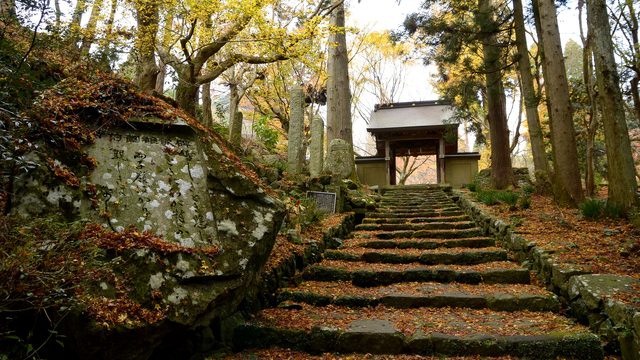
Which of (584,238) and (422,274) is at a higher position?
(584,238)

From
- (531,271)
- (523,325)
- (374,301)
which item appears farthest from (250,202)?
(531,271)

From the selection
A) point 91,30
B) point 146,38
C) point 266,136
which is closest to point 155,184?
point 146,38

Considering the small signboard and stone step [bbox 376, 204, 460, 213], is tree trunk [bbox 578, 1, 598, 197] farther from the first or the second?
the small signboard

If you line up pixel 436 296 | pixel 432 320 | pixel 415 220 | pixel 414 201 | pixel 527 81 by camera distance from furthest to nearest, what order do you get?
1. pixel 414 201
2. pixel 527 81
3. pixel 415 220
4. pixel 436 296
5. pixel 432 320

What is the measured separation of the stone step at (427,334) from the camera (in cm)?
291

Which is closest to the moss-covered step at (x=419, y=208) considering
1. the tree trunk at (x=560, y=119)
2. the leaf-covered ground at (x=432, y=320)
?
the tree trunk at (x=560, y=119)

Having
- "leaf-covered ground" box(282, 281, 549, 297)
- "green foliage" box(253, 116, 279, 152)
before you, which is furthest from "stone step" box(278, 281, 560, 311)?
"green foliage" box(253, 116, 279, 152)

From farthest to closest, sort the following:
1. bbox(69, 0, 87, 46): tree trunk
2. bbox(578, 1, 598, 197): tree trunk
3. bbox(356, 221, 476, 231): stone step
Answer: bbox(578, 1, 598, 197): tree trunk, bbox(69, 0, 87, 46): tree trunk, bbox(356, 221, 476, 231): stone step

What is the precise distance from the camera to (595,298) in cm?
312

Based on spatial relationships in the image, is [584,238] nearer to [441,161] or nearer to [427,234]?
[427,234]

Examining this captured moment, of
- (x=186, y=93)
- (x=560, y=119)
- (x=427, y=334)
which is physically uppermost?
(x=186, y=93)

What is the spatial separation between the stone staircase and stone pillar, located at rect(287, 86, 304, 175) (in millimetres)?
3881

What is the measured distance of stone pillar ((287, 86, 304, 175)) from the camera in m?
9.81

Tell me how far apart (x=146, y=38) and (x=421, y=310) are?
7.67m
